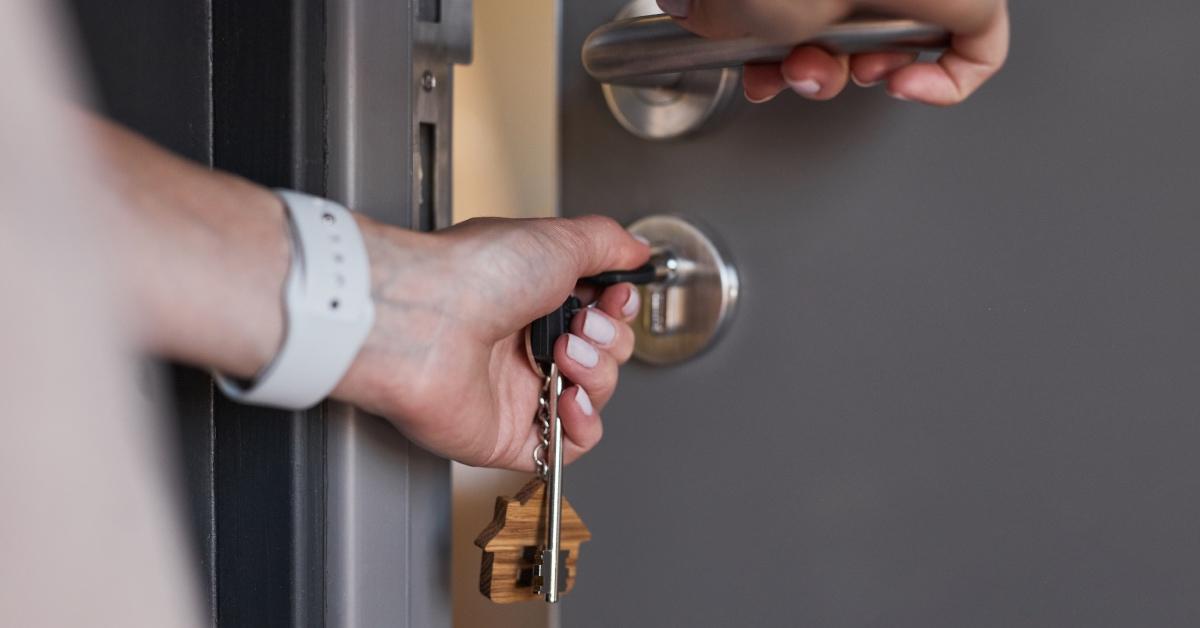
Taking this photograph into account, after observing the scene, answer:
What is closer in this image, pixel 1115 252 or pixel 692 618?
pixel 1115 252

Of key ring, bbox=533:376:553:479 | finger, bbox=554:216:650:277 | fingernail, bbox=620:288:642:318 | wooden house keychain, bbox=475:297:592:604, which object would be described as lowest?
wooden house keychain, bbox=475:297:592:604

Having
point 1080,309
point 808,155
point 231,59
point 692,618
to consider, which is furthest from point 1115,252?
point 231,59

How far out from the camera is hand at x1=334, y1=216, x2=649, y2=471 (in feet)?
1.32

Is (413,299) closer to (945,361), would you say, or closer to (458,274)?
(458,274)

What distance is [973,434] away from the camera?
1.30ft

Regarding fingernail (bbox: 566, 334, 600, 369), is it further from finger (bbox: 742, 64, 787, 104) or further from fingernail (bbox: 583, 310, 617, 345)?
finger (bbox: 742, 64, 787, 104)

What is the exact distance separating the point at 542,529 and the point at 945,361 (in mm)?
187

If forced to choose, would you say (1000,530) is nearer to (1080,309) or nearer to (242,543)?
(1080,309)

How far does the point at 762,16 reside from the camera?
0.34 meters

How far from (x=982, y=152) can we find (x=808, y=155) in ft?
0.25

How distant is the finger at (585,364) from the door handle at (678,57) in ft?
0.34

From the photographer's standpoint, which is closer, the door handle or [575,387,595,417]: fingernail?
the door handle

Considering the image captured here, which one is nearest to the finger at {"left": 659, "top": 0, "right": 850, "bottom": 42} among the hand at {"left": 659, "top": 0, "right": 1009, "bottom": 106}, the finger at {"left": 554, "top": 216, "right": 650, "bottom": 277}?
the hand at {"left": 659, "top": 0, "right": 1009, "bottom": 106}

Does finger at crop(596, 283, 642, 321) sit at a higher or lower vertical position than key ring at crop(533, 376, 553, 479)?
higher
